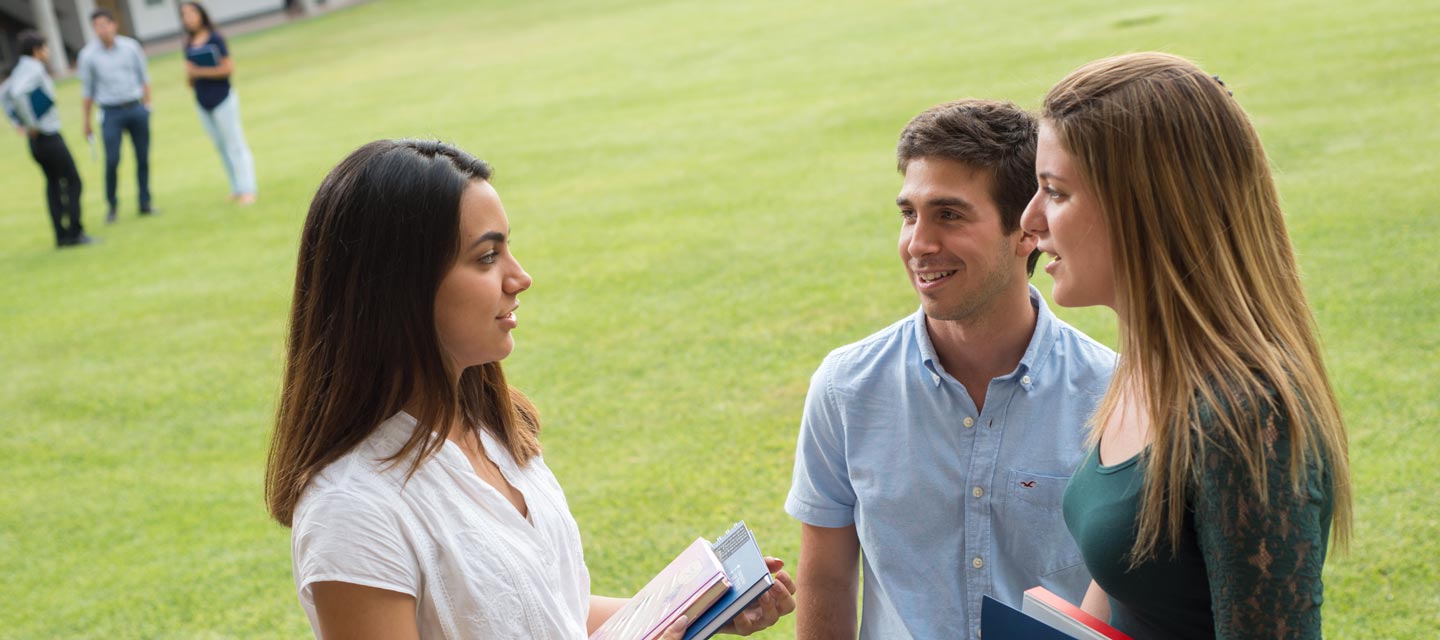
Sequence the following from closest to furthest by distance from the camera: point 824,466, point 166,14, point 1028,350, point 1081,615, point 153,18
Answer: point 1081,615 → point 1028,350 → point 824,466 → point 153,18 → point 166,14

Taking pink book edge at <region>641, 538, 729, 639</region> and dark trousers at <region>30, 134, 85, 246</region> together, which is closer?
pink book edge at <region>641, 538, 729, 639</region>

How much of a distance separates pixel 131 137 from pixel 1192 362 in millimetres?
15552

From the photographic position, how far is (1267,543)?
6.21 feet

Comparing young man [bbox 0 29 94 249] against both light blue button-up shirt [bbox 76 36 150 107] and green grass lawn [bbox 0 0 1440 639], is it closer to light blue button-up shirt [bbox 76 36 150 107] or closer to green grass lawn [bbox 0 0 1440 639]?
green grass lawn [bbox 0 0 1440 639]

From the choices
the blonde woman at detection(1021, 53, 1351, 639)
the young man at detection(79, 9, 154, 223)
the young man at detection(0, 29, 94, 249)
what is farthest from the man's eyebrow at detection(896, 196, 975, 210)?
the young man at detection(79, 9, 154, 223)

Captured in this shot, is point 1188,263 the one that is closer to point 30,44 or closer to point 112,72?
point 30,44

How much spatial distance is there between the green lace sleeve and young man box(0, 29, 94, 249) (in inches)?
560

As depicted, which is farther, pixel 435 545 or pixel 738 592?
pixel 738 592

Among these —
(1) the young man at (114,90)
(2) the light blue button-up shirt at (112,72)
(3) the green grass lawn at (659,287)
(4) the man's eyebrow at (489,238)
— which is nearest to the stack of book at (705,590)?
(4) the man's eyebrow at (489,238)

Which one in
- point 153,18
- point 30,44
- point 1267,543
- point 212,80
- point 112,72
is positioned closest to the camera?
point 1267,543

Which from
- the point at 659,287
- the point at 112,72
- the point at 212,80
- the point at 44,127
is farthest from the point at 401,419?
the point at 112,72

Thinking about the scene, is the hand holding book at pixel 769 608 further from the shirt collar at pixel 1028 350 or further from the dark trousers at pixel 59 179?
the dark trousers at pixel 59 179

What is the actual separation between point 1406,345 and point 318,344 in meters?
6.24

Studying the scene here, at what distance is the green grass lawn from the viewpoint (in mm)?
5891
